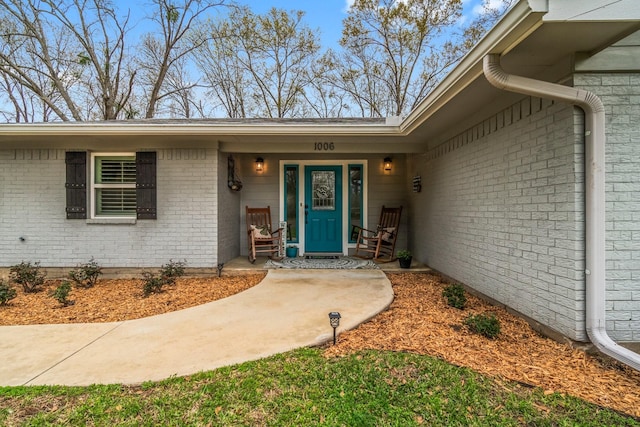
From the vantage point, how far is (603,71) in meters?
2.34

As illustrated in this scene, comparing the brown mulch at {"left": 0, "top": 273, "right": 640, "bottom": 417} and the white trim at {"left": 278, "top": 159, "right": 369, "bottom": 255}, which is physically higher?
the white trim at {"left": 278, "top": 159, "right": 369, "bottom": 255}

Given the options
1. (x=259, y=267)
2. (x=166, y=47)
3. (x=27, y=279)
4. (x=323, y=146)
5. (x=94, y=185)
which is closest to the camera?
(x=27, y=279)

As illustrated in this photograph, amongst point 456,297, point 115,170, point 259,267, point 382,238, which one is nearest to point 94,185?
point 115,170

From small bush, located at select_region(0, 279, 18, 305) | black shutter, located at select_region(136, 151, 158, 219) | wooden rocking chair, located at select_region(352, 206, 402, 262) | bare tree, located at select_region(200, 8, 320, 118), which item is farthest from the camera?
bare tree, located at select_region(200, 8, 320, 118)

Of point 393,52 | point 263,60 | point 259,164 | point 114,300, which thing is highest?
point 393,52

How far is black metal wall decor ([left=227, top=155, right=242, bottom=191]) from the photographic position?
577 centimetres

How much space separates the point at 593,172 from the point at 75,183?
21.4 ft

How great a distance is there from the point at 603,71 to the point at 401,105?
11.7 m

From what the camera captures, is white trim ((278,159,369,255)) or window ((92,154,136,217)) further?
white trim ((278,159,369,255))

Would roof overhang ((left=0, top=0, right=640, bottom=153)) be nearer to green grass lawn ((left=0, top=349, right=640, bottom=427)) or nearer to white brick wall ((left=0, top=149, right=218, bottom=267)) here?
Result: white brick wall ((left=0, top=149, right=218, bottom=267))

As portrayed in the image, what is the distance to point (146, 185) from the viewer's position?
16.7 ft

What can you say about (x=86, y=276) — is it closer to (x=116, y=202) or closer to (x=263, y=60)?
(x=116, y=202)

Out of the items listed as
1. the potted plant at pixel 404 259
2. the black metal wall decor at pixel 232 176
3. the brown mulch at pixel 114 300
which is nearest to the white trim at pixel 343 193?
the black metal wall decor at pixel 232 176

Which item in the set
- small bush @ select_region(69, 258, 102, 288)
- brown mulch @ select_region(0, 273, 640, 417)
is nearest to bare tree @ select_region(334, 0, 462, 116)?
brown mulch @ select_region(0, 273, 640, 417)
